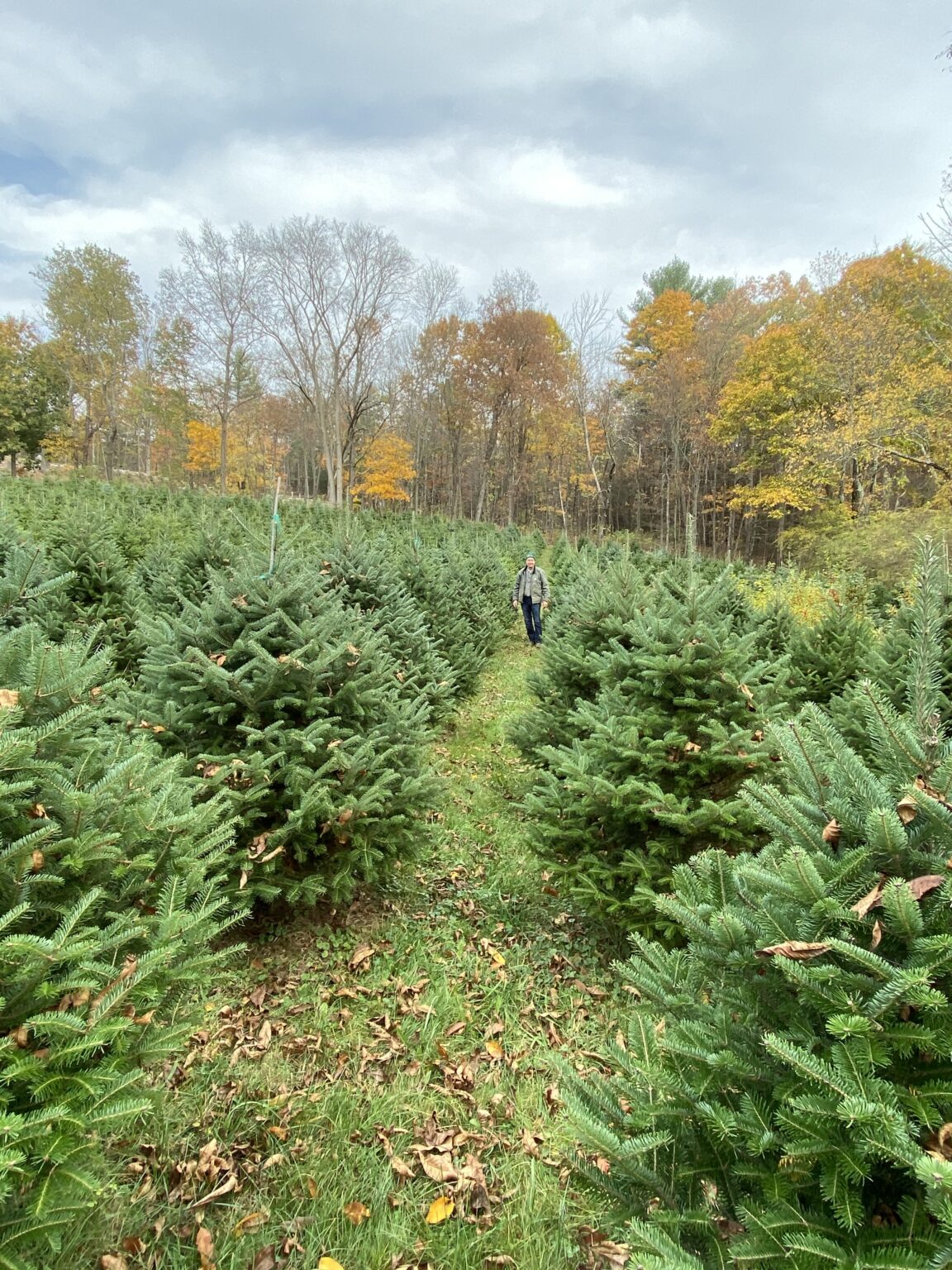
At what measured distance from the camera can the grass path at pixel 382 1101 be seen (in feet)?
6.86

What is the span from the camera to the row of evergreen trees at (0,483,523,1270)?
1.36m

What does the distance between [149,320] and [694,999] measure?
132 ft

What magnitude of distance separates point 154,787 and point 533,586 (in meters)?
10.9

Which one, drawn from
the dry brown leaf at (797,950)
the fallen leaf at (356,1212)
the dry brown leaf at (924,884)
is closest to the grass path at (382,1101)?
the fallen leaf at (356,1212)

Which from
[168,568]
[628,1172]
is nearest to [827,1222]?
[628,1172]

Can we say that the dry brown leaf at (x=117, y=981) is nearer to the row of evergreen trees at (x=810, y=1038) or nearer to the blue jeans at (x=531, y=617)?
the row of evergreen trees at (x=810, y=1038)

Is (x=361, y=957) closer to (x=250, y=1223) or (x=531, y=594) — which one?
(x=250, y=1223)

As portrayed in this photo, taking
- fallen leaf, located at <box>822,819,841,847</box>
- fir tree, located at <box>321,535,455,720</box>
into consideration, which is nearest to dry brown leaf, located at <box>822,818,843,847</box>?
fallen leaf, located at <box>822,819,841,847</box>

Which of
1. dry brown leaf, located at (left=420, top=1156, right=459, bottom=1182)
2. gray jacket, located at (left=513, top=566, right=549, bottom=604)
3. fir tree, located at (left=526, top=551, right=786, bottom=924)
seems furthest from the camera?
gray jacket, located at (left=513, top=566, right=549, bottom=604)

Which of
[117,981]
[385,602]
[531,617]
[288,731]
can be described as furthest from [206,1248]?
[531,617]

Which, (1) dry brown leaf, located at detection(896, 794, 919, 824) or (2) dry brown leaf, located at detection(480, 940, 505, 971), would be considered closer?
(1) dry brown leaf, located at detection(896, 794, 919, 824)

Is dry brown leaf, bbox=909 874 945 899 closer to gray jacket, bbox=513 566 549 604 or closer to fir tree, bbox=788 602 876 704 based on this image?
fir tree, bbox=788 602 876 704

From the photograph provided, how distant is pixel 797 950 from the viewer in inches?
48.4

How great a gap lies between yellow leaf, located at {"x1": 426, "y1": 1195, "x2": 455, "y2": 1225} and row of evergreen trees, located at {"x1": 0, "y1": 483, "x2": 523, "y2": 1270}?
121 cm
